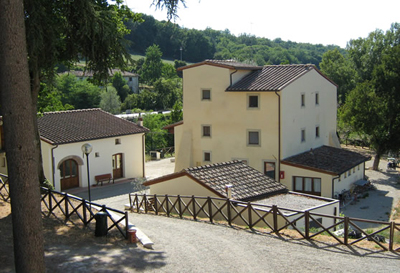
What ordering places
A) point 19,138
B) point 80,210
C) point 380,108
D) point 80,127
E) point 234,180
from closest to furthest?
point 19,138 < point 80,210 < point 234,180 < point 80,127 < point 380,108

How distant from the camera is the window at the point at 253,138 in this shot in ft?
93.8

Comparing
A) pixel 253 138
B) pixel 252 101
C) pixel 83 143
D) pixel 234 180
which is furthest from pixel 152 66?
pixel 234 180

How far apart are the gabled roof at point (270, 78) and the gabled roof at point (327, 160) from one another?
14.3ft

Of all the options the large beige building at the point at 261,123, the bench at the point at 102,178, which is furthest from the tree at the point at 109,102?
the bench at the point at 102,178

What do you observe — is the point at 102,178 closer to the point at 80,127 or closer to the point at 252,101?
the point at 80,127

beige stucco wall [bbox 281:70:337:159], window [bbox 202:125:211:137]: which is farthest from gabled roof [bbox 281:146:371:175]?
window [bbox 202:125:211:137]

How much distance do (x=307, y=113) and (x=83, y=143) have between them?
45.7 feet

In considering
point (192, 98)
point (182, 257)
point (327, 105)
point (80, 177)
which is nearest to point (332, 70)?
point (327, 105)

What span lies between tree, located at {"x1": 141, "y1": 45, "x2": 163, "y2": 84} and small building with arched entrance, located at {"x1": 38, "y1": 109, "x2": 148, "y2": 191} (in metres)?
67.0

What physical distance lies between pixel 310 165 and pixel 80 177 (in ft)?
43.3

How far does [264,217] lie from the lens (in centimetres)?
1447

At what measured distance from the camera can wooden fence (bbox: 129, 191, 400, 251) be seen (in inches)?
495

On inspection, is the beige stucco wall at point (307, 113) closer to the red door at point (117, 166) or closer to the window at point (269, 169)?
the window at point (269, 169)

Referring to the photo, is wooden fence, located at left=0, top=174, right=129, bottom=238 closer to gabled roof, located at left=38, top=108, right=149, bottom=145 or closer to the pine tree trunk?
the pine tree trunk
